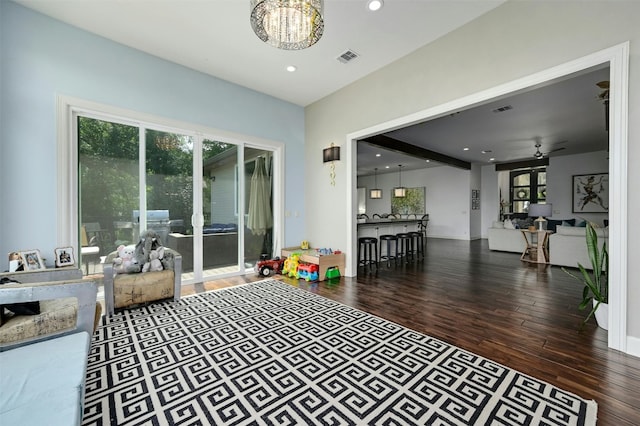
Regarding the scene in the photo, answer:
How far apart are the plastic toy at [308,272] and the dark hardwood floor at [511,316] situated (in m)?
0.20

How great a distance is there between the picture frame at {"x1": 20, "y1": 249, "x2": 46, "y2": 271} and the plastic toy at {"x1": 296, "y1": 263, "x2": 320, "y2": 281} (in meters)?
3.17

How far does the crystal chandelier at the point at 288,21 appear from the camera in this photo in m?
1.98

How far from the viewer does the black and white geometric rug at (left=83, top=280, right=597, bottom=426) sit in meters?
1.49

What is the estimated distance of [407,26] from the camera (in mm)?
3148

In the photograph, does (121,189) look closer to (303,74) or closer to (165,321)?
(165,321)

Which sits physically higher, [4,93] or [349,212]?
[4,93]

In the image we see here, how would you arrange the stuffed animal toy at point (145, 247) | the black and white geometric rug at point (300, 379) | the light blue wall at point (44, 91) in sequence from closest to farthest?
the black and white geometric rug at point (300, 379), the light blue wall at point (44, 91), the stuffed animal toy at point (145, 247)

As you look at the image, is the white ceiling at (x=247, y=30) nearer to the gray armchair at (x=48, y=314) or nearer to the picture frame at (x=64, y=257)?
the picture frame at (x=64, y=257)

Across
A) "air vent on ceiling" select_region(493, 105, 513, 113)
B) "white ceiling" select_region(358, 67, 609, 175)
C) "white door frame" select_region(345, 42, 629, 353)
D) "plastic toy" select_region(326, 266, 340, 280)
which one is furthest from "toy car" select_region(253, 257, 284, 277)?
"air vent on ceiling" select_region(493, 105, 513, 113)

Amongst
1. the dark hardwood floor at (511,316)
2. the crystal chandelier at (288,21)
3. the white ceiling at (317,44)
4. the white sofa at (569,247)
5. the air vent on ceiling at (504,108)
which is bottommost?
the dark hardwood floor at (511,316)

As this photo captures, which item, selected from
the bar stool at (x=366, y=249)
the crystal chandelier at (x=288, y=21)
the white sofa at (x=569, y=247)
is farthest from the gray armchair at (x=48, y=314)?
the white sofa at (x=569, y=247)

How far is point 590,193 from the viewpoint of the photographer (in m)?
8.52

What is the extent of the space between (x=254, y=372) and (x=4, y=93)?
12.8 ft

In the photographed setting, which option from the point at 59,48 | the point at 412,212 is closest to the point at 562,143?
the point at 412,212
